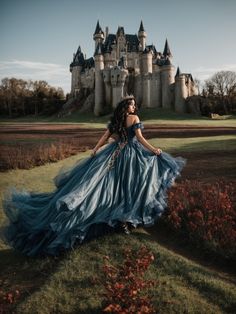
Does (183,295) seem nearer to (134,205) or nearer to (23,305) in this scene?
(134,205)

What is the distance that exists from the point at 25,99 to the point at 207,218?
64370 millimetres

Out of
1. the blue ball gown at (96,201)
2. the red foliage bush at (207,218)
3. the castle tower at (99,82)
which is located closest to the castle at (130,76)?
the castle tower at (99,82)

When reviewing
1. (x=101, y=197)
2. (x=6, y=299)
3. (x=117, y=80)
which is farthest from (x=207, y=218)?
(x=117, y=80)

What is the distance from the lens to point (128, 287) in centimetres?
412

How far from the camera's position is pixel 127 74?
190ft

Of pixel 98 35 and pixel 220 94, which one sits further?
pixel 98 35

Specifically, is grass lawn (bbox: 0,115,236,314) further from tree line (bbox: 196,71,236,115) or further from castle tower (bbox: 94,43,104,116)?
castle tower (bbox: 94,43,104,116)

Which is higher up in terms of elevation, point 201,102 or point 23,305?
point 201,102

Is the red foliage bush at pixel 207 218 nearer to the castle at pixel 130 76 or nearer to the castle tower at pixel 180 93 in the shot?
the castle at pixel 130 76

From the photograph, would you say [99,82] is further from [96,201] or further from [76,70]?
[96,201]

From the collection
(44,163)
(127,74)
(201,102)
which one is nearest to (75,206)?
(44,163)

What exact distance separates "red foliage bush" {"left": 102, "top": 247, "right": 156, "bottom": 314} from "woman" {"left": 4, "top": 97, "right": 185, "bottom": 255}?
696 millimetres

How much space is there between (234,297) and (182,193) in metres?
3.10

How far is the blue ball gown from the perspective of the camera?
5.29 meters
